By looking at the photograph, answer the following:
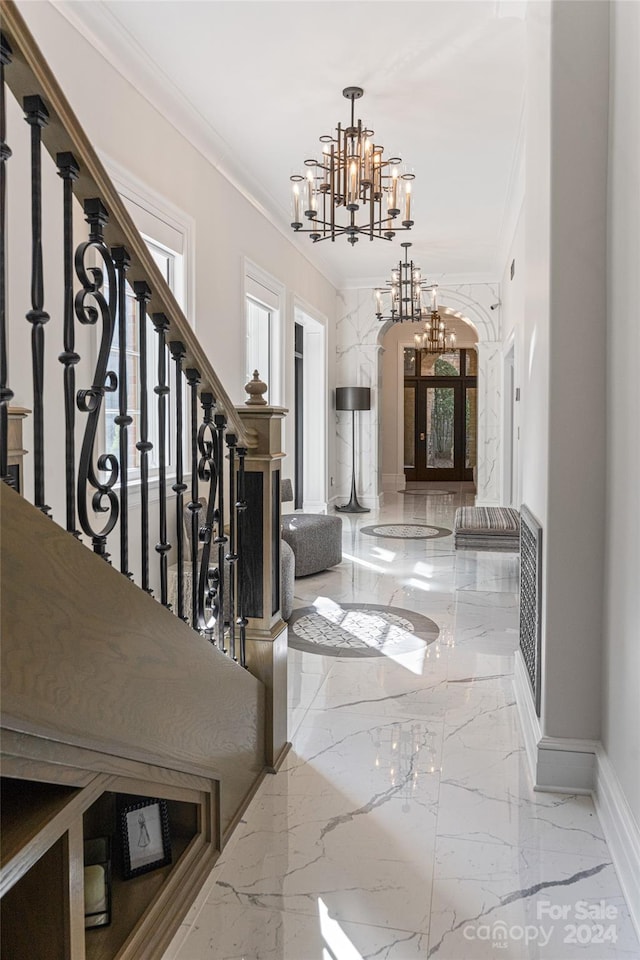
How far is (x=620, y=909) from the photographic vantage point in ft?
6.04

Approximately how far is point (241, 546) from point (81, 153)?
1477 mm

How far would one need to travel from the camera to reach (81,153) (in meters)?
1.36

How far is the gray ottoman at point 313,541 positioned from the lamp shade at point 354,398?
12.8ft

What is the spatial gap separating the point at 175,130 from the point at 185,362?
3.42m

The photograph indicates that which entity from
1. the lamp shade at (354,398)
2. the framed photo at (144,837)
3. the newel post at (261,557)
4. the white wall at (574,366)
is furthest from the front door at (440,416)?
the framed photo at (144,837)

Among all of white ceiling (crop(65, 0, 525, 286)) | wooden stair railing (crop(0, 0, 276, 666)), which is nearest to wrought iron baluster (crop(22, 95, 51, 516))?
wooden stair railing (crop(0, 0, 276, 666))

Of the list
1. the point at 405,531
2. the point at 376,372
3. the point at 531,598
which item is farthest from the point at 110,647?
the point at 376,372

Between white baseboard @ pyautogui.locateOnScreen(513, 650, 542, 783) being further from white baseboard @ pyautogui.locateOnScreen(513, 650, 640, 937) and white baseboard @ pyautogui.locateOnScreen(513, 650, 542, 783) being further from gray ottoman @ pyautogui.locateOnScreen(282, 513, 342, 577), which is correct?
gray ottoman @ pyautogui.locateOnScreen(282, 513, 342, 577)

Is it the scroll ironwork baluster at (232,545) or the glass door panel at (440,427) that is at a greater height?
the glass door panel at (440,427)

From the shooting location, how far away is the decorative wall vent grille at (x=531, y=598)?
2641 mm

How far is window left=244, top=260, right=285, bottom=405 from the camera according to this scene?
687cm

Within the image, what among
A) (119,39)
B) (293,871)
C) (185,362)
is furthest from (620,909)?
(119,39)

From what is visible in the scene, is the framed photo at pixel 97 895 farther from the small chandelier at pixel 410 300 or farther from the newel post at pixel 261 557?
the small chandelier at pixel 410 300

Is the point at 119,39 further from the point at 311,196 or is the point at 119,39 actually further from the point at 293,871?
the point at 293,871
